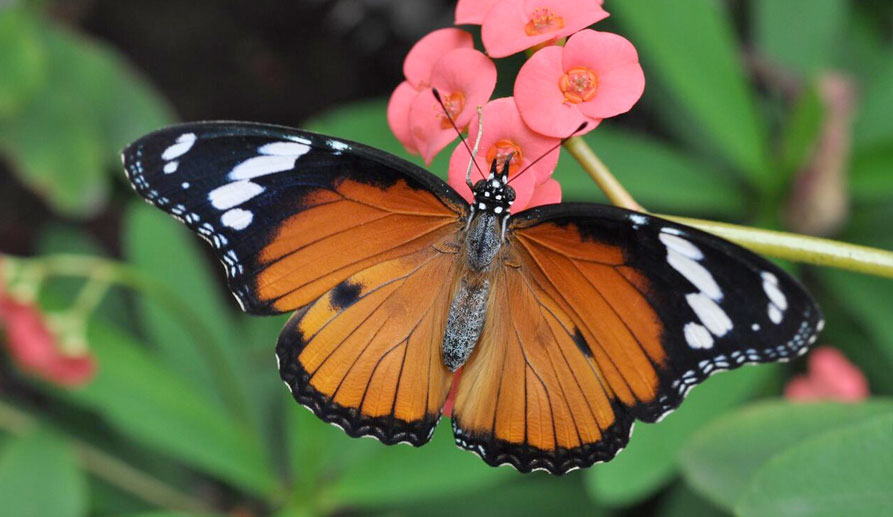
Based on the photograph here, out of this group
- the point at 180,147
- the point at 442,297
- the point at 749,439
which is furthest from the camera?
the point at 749,439

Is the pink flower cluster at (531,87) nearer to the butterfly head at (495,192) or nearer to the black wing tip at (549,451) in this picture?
the butterfly head at (495,192)

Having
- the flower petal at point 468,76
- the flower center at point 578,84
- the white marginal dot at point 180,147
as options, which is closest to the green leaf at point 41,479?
the white marginal dot at point 180,147

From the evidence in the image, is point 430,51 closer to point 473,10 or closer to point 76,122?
point 473,10

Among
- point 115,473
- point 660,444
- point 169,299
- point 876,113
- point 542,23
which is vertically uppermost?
point 542,23

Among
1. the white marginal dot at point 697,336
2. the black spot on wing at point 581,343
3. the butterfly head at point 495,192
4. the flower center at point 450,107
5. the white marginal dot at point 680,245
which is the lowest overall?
the black spot on wing at point 581,343

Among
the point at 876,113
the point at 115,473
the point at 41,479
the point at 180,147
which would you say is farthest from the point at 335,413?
the point at 876,113
